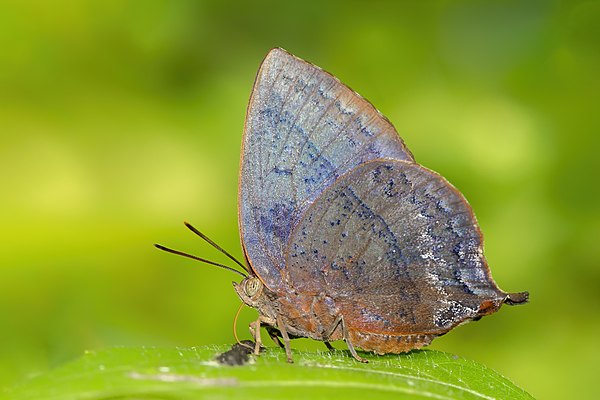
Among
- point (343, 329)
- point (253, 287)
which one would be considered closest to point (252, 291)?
point (253, 287)

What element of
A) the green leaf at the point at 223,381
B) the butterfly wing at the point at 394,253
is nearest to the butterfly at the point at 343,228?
the butterfly wing at the point at 394,253

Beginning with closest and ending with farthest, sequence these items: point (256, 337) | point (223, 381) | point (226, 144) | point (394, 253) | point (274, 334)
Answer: point (223, 381) < point (256, 337) < point (394, 253) < point (274, 334) < point (226, 144)

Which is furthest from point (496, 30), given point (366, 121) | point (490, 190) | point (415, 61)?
point (366, 121)

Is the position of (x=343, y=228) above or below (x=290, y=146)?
below

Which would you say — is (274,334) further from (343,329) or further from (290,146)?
(290,146)

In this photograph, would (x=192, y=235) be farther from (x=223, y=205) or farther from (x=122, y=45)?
(x=122, y=45)

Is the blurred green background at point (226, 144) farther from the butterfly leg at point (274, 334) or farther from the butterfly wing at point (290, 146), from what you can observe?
the butterfly wing at point (290, 146)

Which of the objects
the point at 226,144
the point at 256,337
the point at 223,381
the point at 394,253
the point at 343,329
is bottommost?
the point at 223,381

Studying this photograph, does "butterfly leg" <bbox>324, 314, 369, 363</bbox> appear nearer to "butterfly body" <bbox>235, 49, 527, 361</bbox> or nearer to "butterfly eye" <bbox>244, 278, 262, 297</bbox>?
"butterfly body" <bbox>235, 49, 527, 361</bbox>
